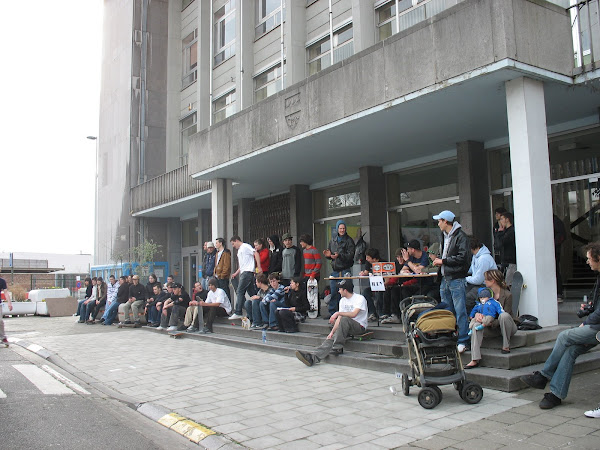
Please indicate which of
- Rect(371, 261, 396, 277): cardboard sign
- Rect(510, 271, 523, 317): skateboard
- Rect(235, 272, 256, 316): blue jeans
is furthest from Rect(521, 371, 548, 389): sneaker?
Rect(235, 272, 256, 316): blue jeans

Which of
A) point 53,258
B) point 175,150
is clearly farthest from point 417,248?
point 53,258

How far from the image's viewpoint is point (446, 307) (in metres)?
7.43

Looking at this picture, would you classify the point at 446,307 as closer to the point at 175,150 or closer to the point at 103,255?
the point at 175,150

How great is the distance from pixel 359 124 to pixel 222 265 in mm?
5118

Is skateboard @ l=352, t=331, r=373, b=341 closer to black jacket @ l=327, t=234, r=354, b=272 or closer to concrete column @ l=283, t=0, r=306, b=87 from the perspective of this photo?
black jacket @ l=327, t=234, r=354, b=272

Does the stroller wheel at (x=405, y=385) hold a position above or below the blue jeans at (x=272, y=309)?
below

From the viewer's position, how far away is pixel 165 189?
20656 mm

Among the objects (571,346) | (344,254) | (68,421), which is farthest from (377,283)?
(68,421)

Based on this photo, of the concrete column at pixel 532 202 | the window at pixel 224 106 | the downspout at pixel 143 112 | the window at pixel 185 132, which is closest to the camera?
the concrete column at pixel 532 202

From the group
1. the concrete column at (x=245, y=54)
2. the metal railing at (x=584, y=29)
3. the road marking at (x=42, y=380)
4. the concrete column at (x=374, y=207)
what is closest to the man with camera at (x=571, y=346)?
the metal railing at (x=584, y=29)

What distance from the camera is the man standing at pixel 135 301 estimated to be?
1595 cm

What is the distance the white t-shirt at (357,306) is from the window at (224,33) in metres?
14.2

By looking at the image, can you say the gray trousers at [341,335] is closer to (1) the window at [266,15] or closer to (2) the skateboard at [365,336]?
(2) the skateboard at [365,336]

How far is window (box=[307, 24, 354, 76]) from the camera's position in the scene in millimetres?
14852
